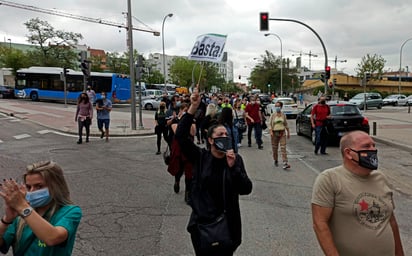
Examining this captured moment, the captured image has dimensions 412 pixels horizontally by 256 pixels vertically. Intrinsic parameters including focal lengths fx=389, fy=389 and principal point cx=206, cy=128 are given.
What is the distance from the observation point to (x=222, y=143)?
304cm

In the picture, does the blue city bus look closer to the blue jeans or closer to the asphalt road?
the asphalt road

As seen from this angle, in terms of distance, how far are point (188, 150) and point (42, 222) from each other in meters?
1.47

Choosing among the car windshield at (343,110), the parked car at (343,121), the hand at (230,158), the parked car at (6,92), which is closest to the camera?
the hand at (230,158)

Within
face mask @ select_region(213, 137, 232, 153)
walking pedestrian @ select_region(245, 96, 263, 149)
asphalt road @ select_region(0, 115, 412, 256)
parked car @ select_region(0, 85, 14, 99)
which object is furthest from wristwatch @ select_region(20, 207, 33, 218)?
parked car @ select_region(0, 85, 14, 99)

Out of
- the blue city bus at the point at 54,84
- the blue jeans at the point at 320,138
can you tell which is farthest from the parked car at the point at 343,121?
the blue city bus at the point at 54,84

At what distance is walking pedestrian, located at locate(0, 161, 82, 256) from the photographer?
2.16 meters

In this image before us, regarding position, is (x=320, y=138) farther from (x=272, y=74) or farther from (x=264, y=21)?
(x=272, y=74)

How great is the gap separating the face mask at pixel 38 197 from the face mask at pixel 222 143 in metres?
1.29

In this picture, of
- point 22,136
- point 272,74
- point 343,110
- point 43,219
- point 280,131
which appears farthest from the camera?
point 272,74

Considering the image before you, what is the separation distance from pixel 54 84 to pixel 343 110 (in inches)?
1207

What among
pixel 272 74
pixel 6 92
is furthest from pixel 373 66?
pixel 6 92

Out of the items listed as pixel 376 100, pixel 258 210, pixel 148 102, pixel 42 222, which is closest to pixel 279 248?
pixel 258 210

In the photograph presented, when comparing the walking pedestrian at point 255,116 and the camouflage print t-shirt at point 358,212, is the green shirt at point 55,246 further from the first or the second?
the walking pedestrian at point 255,116

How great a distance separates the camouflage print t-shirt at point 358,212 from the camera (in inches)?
94.7
